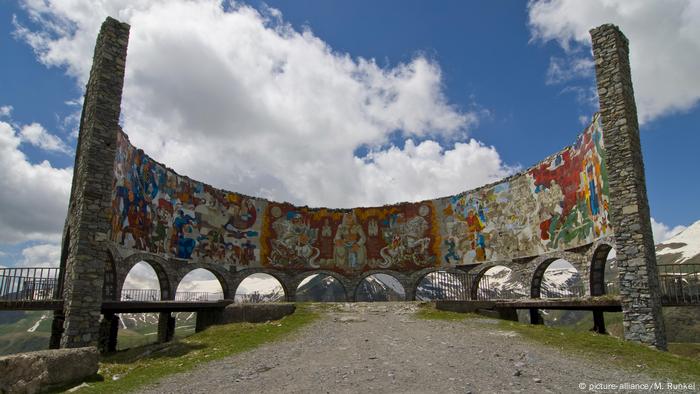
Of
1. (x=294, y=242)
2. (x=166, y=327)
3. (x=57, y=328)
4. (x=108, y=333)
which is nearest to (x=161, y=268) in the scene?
(x=166, y=327)

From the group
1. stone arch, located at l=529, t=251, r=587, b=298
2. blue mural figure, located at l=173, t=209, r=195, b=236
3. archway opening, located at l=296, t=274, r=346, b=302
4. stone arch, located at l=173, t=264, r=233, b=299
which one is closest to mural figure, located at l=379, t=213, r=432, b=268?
stone arch, located at l=529, t=251, r=587, b=298

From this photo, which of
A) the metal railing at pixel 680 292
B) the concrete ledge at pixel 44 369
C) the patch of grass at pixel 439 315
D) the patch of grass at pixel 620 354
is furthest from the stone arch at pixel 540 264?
the concrete ledge at pixel 44 369

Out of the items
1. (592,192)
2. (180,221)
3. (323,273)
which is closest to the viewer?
(592,192)

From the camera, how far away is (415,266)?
98.7ft

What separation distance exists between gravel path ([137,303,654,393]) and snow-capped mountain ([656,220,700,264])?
466 feet

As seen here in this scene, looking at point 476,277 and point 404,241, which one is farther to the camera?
point 404,241

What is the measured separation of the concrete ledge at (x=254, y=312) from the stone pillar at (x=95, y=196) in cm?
446

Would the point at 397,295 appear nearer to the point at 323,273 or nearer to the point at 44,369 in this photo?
the point at 323,273

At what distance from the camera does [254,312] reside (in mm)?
16969

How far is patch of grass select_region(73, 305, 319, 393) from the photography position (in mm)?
10101

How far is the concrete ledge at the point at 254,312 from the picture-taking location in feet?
55.6

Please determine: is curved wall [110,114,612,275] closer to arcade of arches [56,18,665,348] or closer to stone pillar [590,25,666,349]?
arcade of arches [56,18,665,348]

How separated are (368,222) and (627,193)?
58.2 ft

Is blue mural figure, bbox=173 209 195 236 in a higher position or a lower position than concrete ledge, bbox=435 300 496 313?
higher
